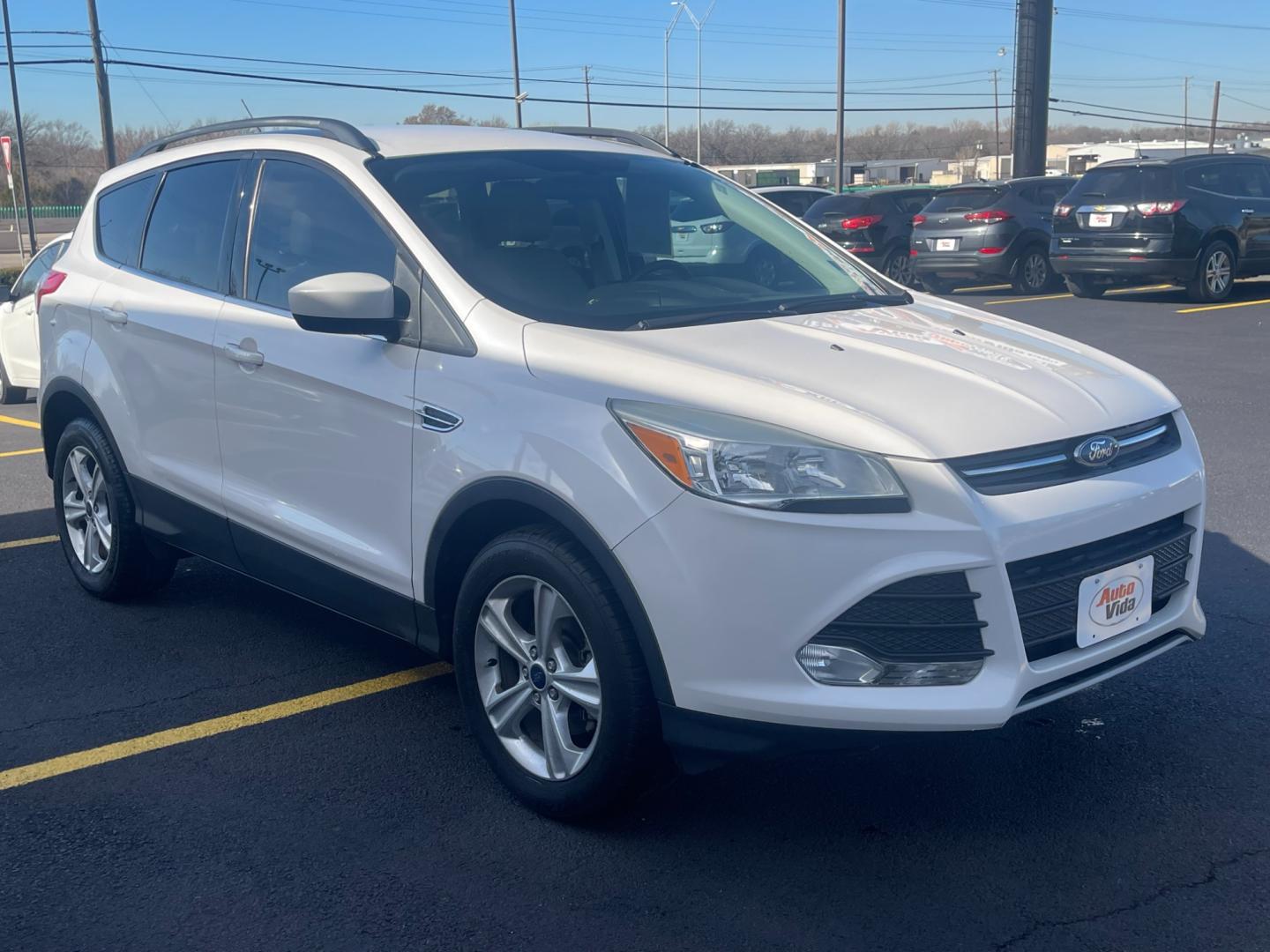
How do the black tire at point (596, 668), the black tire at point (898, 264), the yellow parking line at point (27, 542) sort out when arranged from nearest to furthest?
the black tire at point (596, 668), the yellow parking line at point (27, 542), the black tire at point (898, 264)

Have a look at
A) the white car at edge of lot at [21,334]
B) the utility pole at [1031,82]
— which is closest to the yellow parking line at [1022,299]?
the utility pole at [1031,82]

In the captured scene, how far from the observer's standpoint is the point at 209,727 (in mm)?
A: 4207

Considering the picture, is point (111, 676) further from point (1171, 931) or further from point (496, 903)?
point (1171, 931)

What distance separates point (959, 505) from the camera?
2885 mm

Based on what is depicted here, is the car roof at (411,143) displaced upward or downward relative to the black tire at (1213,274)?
upward

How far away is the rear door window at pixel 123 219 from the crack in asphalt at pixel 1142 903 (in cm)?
408

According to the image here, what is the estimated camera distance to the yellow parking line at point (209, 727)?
3891mm

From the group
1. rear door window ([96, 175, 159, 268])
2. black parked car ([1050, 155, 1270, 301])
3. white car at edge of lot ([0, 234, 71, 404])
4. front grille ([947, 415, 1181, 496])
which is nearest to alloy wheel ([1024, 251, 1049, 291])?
black parked car ([1050, 155, 1270, 301])

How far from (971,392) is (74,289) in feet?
12.8

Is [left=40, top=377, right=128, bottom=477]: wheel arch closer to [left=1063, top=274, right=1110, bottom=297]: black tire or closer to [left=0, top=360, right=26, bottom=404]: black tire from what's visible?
[left=0, top=360, right=26, bottom=404]: black tire

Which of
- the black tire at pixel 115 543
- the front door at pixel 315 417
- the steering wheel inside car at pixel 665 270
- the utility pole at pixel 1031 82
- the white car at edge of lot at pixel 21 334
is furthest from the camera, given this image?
the utility pole at pixel 1031 82

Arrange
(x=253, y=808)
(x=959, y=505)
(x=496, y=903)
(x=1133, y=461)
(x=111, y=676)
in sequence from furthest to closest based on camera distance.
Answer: (x=111, y=676) → (x=253, y=808) → (x=1133, y=461) → (x=496, y=903) → (x=959, y=505)

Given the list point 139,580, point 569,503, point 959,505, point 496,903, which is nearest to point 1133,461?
point 959,505

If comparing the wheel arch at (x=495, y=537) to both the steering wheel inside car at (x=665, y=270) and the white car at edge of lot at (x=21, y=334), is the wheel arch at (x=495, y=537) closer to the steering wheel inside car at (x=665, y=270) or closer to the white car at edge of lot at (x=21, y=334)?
the steering wheel inside car at (x=665, y=270)
